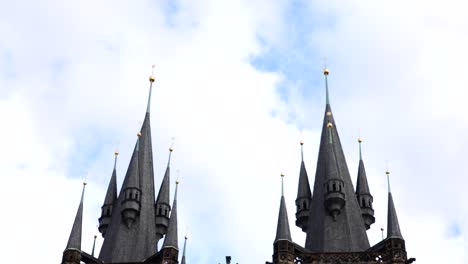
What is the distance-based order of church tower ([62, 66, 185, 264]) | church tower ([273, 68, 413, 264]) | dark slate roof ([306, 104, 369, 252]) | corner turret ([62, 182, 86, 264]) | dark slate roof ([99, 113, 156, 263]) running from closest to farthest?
1. church tower ([273, 68, 413, 264])
2. corner turret ([62, 182, 86, 264])
3. church tower ([62, 66, 185, 264])
4. dark slate roof ([306, 104, 369, 252])
5. dark slate roof ([99, 113, 156, 263])

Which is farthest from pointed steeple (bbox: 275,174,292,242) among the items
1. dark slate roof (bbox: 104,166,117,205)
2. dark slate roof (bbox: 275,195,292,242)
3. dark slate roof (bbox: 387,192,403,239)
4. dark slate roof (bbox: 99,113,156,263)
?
dark slate roof (bbox: 104,166,117,205)

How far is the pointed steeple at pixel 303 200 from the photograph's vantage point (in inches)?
1788

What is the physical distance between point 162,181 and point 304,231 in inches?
266

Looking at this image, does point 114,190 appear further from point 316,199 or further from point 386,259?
point 386,259

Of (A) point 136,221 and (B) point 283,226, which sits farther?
(A) point 136,221

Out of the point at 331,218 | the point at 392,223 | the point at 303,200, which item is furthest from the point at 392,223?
the point at 303,200

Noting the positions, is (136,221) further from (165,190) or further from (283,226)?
(283,226)

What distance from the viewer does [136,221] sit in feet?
144

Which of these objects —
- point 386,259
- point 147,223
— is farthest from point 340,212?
point 147,223

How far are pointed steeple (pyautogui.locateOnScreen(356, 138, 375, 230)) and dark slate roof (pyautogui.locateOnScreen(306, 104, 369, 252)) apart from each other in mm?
1324

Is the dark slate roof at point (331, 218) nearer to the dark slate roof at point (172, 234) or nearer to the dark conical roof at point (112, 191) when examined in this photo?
the dark slate roof at point (172, 234)

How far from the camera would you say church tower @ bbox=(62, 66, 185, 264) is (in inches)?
1589

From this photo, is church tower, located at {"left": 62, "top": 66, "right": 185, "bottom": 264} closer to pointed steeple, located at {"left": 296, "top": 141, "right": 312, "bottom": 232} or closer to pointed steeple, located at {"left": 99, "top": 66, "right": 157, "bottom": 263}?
pointed steeple, located at {"left": 99, "top": 66, "right": 157, "bottom": 263}

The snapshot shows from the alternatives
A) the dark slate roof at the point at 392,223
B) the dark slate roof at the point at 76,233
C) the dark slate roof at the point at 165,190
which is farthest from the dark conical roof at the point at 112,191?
the dark slate roof at the point at 392,223
